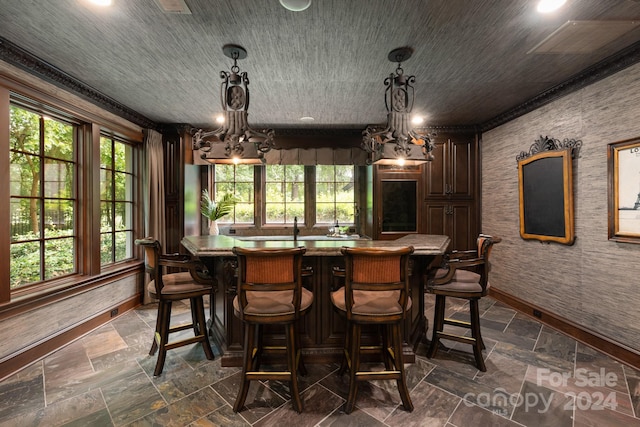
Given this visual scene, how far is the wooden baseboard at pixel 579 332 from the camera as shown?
2.32 m

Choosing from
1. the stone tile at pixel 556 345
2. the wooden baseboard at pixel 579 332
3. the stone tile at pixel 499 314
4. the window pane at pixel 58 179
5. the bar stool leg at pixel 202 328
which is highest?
the window pane at pixel 58 179

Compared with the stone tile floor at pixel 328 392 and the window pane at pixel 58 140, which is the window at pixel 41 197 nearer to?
the window pane at pixel 58 140

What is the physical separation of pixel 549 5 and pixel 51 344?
4807mm

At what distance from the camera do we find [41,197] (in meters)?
2.62

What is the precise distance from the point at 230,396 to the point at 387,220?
10.7 ft

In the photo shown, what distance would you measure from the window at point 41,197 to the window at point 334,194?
3.37 meters

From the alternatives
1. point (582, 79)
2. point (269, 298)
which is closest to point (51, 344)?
point (269, 298)

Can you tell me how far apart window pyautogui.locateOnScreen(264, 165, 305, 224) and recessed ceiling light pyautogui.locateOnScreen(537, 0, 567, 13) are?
3.69 metres

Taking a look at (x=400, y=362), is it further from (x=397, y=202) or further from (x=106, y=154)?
(x=106, y=154)

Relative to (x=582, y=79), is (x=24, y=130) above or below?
below

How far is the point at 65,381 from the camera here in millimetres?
2113

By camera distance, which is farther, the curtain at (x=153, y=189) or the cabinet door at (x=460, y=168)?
the cabinet door at (x=460, y=168)

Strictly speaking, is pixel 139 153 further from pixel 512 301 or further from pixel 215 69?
pixel 512 301

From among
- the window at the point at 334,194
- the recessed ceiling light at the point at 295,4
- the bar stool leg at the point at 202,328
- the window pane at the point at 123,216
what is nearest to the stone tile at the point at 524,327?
the window at the point at 334,194
